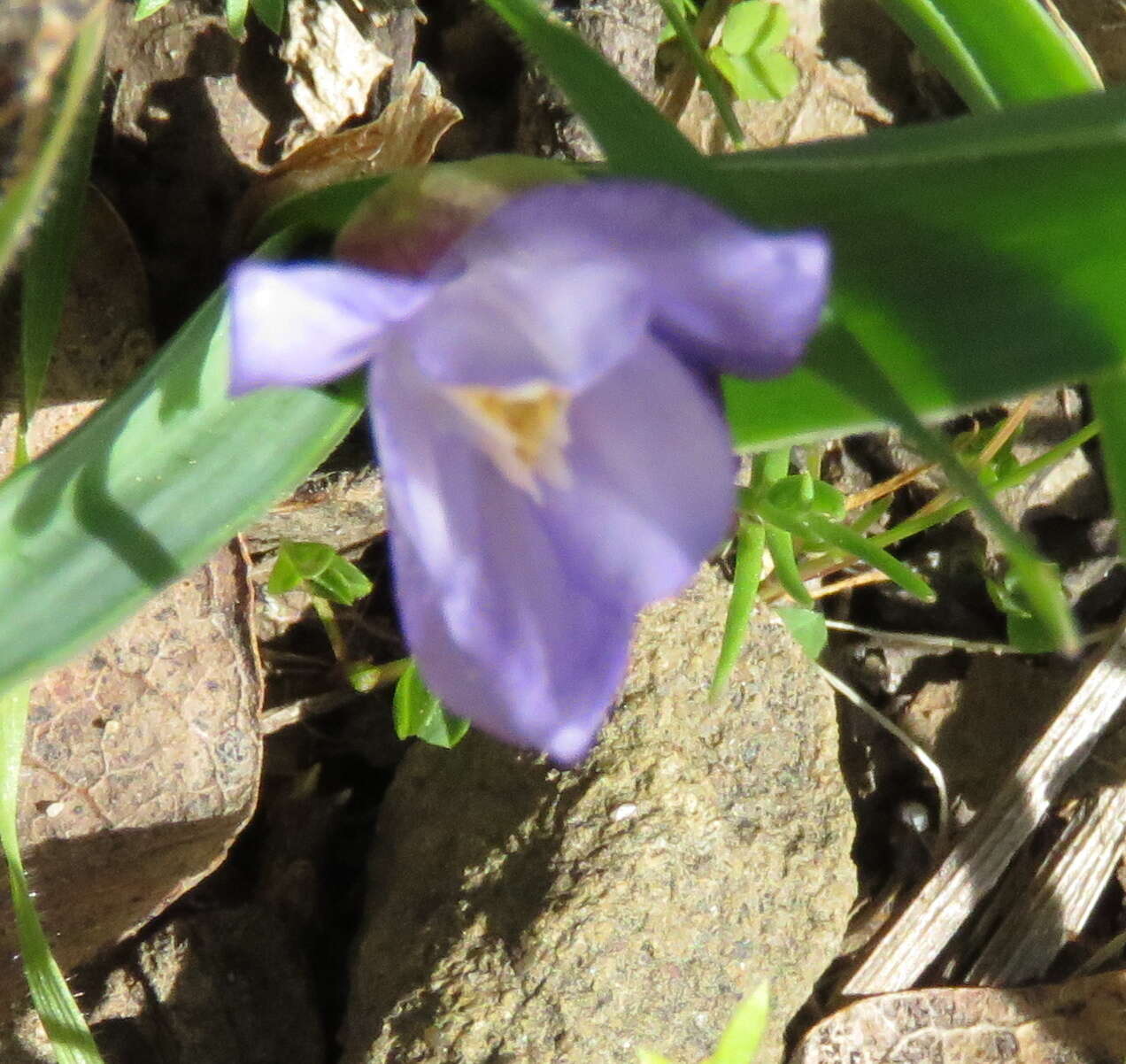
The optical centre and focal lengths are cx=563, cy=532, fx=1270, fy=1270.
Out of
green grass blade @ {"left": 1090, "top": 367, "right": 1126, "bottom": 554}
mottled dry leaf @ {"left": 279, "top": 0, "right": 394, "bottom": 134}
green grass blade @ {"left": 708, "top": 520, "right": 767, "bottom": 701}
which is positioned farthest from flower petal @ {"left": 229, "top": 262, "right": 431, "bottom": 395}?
mottled dry leaf @ {"left": 279, "top": 0, "right": 394, "bottom": 134}

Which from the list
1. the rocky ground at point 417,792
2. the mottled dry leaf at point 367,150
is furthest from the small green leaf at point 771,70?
the mottled dry leaf at point 367,150

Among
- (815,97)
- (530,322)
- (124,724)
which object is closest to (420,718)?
(124,724)

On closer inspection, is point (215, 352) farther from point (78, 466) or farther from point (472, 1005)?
point (472, 1005)

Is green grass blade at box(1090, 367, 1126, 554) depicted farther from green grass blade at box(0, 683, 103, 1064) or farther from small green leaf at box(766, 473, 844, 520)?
green grass blade at box(0, 683, 103, 1064)

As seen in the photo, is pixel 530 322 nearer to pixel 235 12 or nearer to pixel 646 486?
pixel 646 486

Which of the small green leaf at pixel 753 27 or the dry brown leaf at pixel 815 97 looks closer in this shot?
the small green leaf at pixel 753 27

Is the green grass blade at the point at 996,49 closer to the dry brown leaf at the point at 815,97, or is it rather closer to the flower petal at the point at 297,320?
the flower petal at the point at 297,320

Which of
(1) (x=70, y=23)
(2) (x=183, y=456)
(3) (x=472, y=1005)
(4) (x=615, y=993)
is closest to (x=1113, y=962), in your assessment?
(4) (x=615, y=993)
